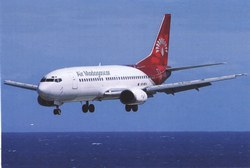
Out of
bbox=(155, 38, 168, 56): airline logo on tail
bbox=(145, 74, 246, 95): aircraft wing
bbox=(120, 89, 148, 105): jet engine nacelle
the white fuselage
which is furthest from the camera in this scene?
bbox=(155, 38, 168, 56): airline logo on tail

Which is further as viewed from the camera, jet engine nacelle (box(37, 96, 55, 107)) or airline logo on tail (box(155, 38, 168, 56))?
airline logo on tail (box(155, 38, 168, 56))

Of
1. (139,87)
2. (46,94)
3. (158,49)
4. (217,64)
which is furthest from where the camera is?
(158,49)

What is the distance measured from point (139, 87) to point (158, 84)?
5.42m

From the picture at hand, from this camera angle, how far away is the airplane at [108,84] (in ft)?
299

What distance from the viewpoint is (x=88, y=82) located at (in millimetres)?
94812

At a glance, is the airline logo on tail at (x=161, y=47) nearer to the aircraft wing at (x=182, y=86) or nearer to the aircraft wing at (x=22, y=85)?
the aircraft wing at (x=182, y=86)

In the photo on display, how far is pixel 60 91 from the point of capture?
298ft

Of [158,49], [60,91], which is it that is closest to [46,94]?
[60,91]

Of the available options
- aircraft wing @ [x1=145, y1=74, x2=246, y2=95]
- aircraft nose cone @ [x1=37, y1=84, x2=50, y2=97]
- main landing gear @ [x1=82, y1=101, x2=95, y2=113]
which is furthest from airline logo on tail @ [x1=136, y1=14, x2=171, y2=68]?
aircraft nose cone @ [x1=37, y1=84, x2=50, y2=97]

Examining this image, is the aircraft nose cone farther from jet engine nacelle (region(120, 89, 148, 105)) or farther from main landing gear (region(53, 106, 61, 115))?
jet engine nacelle (region(120, 89, 148, 105))

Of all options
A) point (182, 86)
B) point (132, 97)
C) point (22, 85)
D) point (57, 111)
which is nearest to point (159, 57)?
point (182, 86)

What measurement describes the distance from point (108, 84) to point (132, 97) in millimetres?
4057

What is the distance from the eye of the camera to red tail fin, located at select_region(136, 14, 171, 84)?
107 metres

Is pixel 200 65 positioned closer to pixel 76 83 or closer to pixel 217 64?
pixel 217 64
